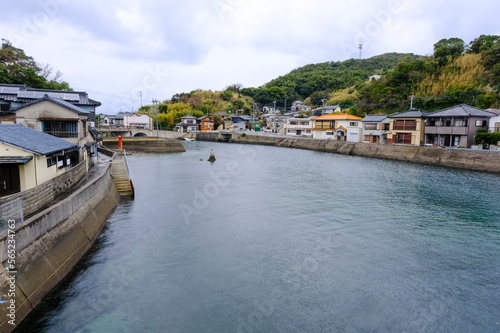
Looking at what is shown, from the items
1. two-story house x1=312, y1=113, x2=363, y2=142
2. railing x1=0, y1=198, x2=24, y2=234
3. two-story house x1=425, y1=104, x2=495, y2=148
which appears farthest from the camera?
two-story house x1=312, y1=113, x2=363, y2=142

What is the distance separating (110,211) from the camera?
1639 centimetres

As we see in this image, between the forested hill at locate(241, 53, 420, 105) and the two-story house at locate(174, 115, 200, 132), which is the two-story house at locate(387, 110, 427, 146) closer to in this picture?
the forested hill at locate(241, 53, 420, 105)

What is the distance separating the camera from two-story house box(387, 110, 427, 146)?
3884cm

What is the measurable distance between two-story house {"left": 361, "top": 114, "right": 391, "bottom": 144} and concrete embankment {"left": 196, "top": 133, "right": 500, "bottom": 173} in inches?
139

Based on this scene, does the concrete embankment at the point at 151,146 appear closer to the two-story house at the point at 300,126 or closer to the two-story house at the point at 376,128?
the two-story house at the point at 300,126

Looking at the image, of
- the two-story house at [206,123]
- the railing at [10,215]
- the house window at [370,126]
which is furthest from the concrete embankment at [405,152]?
the railing at [10,215]

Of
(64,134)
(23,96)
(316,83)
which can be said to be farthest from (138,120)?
(316,83)

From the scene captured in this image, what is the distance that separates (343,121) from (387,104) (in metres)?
11.4

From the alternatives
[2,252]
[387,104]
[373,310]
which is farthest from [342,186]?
[387,104]

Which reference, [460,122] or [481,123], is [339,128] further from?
[481,123]

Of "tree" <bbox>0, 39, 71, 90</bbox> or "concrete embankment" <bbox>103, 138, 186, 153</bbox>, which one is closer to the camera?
"tree" <bbox>0, 39, 71, 90</bbox>

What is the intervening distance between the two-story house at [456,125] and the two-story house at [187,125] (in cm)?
5739

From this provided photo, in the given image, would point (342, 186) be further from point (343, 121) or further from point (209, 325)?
point (343, 121)

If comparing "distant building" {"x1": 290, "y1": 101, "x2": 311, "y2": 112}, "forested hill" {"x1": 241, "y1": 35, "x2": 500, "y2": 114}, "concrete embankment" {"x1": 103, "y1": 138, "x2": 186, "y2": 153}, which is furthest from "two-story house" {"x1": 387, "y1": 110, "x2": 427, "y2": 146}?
"distant building" {"x1": 290, "y1": 101, "x2": 311, "y2": 112}
